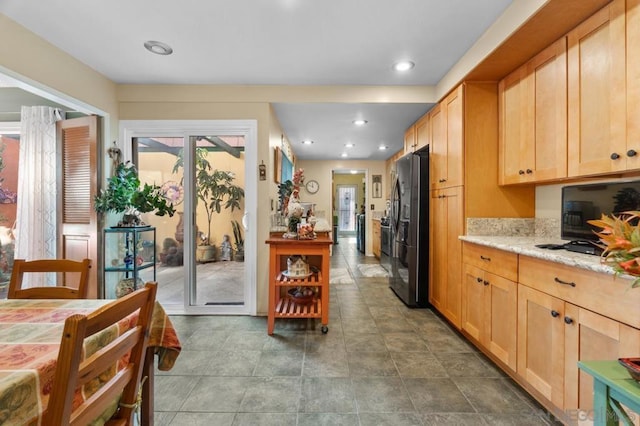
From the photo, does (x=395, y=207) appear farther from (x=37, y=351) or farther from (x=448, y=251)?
(x=37, y=351)

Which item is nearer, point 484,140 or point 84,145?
point 484,140

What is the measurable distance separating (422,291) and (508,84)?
7.16 feet

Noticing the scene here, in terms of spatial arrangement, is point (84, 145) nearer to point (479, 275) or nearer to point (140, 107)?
point (140, 107)

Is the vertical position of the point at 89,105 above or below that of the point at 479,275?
above

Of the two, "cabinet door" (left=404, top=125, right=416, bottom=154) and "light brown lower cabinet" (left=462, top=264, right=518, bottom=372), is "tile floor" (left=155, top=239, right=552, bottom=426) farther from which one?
"cabinet door" (left=404, top=125, right=416, bottom=154)

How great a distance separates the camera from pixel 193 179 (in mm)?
2979

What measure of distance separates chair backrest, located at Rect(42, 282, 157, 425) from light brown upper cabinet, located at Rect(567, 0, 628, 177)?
7.31 ft

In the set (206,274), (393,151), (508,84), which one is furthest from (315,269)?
(393,151)

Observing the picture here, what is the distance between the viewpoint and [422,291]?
3158 millimetres

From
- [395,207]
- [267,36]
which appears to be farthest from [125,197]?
[395,207]

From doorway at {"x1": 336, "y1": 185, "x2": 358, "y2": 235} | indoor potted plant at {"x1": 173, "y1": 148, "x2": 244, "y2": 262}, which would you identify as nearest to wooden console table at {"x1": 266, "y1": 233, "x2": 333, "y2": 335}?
indoor potted plant at {"x1": 173, "y1": 148, "x2": 244, "y2": 262}

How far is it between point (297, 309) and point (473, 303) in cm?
151

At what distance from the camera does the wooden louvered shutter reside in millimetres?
2658

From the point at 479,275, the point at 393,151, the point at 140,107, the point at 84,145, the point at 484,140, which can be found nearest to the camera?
the point at 479,275
